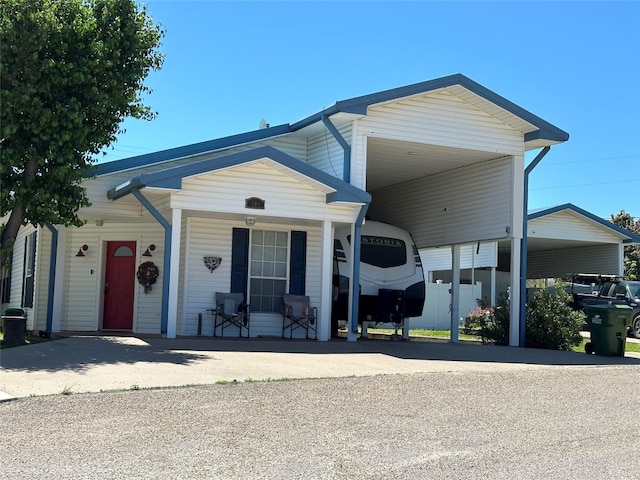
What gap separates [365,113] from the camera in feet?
51.3

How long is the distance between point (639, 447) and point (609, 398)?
2.89 meters

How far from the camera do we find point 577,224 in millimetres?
27938

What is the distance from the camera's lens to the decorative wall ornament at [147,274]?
664 inches

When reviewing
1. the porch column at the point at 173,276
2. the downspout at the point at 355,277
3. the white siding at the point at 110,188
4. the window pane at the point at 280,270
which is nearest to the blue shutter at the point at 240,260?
the window pane at the point at 280,270

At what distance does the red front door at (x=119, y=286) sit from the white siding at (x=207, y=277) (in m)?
1.94

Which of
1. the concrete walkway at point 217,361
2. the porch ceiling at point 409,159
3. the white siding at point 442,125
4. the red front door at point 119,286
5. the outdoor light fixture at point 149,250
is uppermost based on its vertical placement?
the white siding at point 442,125

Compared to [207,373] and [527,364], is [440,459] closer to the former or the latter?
[207,373]

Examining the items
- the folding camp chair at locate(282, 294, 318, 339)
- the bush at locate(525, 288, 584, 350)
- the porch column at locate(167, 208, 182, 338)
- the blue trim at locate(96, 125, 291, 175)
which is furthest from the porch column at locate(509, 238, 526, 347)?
the porch column at locate(167, 208, 182, 338)

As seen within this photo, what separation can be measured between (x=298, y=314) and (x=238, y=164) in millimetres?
3878

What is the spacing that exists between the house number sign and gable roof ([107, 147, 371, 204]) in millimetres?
725

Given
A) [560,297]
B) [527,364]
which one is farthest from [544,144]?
[527,364]

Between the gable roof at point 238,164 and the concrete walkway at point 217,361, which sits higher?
the gable roof at point 238,164

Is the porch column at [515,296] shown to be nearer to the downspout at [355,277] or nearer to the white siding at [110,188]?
the downspout at [355,277]

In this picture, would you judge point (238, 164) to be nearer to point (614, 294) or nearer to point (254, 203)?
point (254, 203)
